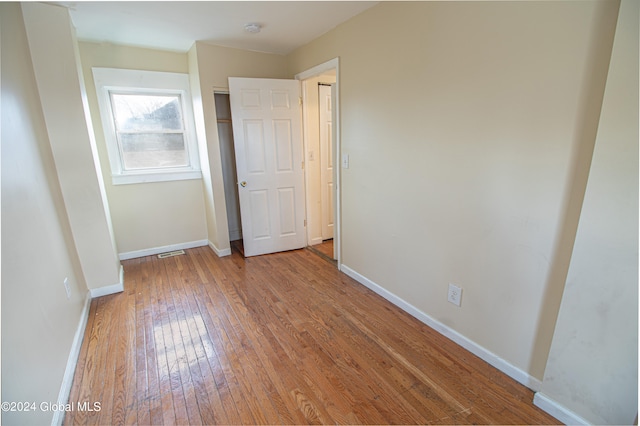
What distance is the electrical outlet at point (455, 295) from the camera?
185 centimetres

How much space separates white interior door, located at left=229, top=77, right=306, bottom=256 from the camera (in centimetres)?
315

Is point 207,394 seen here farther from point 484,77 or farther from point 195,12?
point 195,12

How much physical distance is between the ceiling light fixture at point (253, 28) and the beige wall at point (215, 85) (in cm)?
59

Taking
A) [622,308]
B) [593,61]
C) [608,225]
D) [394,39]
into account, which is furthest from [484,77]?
[622,308]

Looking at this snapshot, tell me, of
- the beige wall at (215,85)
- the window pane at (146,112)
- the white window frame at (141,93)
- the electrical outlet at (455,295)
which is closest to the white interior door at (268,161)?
the beige wall at (215,85)

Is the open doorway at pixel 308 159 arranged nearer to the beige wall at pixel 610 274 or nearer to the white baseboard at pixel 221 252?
the white baseboard at pixel 221 252

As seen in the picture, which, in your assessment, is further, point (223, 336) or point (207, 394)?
point (223, 336)

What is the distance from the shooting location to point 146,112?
330 centimetres

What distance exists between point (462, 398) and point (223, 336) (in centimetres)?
156

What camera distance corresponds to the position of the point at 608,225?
1126 mm

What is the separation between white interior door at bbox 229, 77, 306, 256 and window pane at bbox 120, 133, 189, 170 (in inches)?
36.0

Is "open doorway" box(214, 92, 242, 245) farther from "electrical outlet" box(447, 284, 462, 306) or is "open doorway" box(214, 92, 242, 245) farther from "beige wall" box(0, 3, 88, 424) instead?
"electrical outlet" box(447, 284, 462, 306)

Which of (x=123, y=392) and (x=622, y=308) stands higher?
(x=622, y=308)

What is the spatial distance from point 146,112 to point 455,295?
3.72 m
